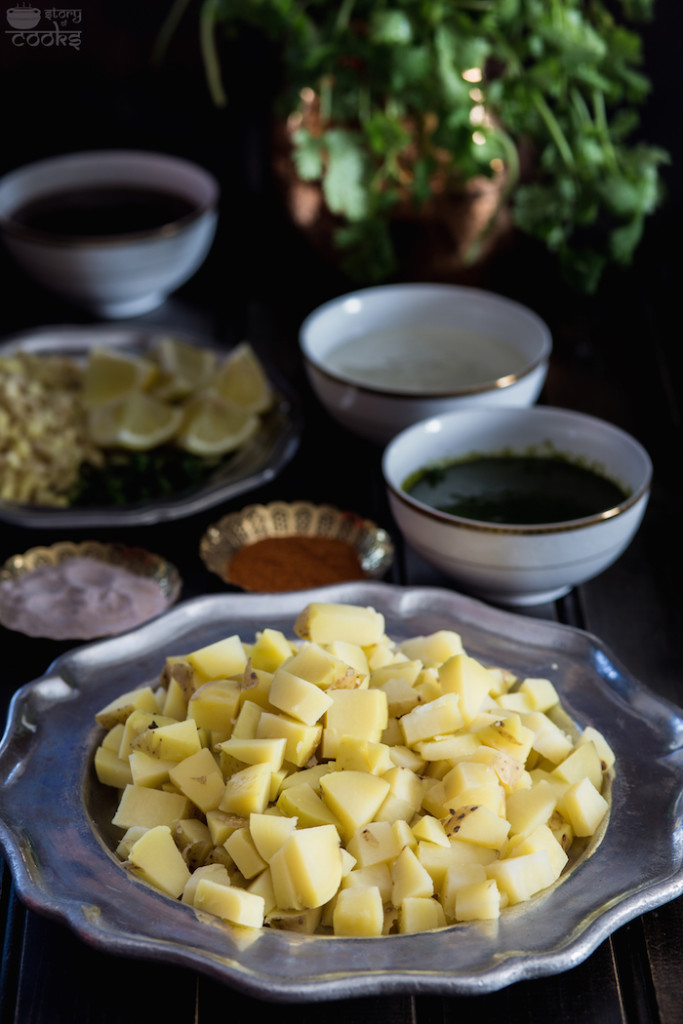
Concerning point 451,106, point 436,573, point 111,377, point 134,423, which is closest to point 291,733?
point 436,573

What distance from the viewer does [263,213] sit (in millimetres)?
2527

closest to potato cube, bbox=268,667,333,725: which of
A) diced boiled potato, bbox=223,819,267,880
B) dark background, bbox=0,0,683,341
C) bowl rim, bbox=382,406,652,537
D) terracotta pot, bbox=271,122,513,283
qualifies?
diced boiled potato, bbox=223,819,267,880

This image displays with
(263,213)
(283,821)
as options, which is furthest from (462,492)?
(263,213)

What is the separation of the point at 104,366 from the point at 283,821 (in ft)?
3.52

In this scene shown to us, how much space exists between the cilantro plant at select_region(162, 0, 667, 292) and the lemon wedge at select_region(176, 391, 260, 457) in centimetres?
37

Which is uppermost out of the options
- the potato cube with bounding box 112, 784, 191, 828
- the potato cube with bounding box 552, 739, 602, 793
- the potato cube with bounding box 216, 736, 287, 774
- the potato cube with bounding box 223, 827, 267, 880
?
the potato cube with bounding box 216, 736, 287, 774

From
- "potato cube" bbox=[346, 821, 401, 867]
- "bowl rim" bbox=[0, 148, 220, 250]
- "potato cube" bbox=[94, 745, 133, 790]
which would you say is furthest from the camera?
"bowl rim" bbox=[0, 148, 220, 250]

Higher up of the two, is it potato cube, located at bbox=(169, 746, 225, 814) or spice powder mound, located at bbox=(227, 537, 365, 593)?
potato cube, located at bbox=(169, 746, 225, 814)

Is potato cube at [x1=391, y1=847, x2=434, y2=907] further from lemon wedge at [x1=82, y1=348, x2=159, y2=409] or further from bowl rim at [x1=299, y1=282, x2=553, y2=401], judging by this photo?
lemon wedge at [x1=82, y1=348, x2=159, y2=409]

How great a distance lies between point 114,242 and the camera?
1.98 metres

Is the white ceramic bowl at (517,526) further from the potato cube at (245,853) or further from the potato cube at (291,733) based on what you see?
the potato cube at (245,853)

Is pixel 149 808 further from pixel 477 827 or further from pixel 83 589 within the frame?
pixel 83 589

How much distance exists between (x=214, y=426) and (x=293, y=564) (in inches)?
13.7

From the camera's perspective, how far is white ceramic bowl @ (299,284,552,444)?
1.60 meters
